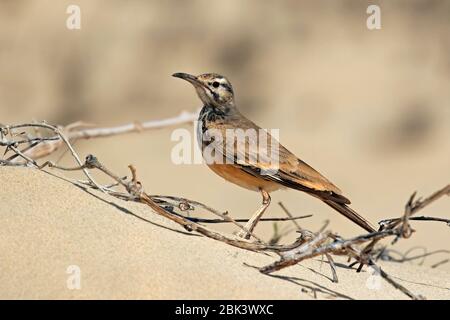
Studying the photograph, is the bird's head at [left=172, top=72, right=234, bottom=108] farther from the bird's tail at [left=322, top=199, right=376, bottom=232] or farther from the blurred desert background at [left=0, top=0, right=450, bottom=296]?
the blurred desert background at [left=0, top=0, right=450, bottom=296]

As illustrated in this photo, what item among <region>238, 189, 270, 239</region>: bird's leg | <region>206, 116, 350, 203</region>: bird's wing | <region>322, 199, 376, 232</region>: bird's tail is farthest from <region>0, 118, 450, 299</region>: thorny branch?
<region>206, 116, 350, 203</region>: bird's wing

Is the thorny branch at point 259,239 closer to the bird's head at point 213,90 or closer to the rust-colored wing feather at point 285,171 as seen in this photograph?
the rust-colored wing feather at point 285,171

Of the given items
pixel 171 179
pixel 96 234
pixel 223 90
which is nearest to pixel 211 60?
pixel 171 179

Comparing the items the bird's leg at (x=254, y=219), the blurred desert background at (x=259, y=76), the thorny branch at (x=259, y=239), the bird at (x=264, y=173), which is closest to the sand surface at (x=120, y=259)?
the thorny branch at (x=259, y=239)

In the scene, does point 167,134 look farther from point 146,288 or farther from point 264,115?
point 146,288

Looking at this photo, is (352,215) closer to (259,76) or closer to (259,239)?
(259,239)

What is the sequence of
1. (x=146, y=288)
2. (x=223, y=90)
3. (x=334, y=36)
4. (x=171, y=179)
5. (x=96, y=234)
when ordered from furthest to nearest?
1. (x=334, y=36)
2. (x=171, y=179)
3. (x=223, y=90)
4. (x=96, y=234)
5. (x=146, y=288)
